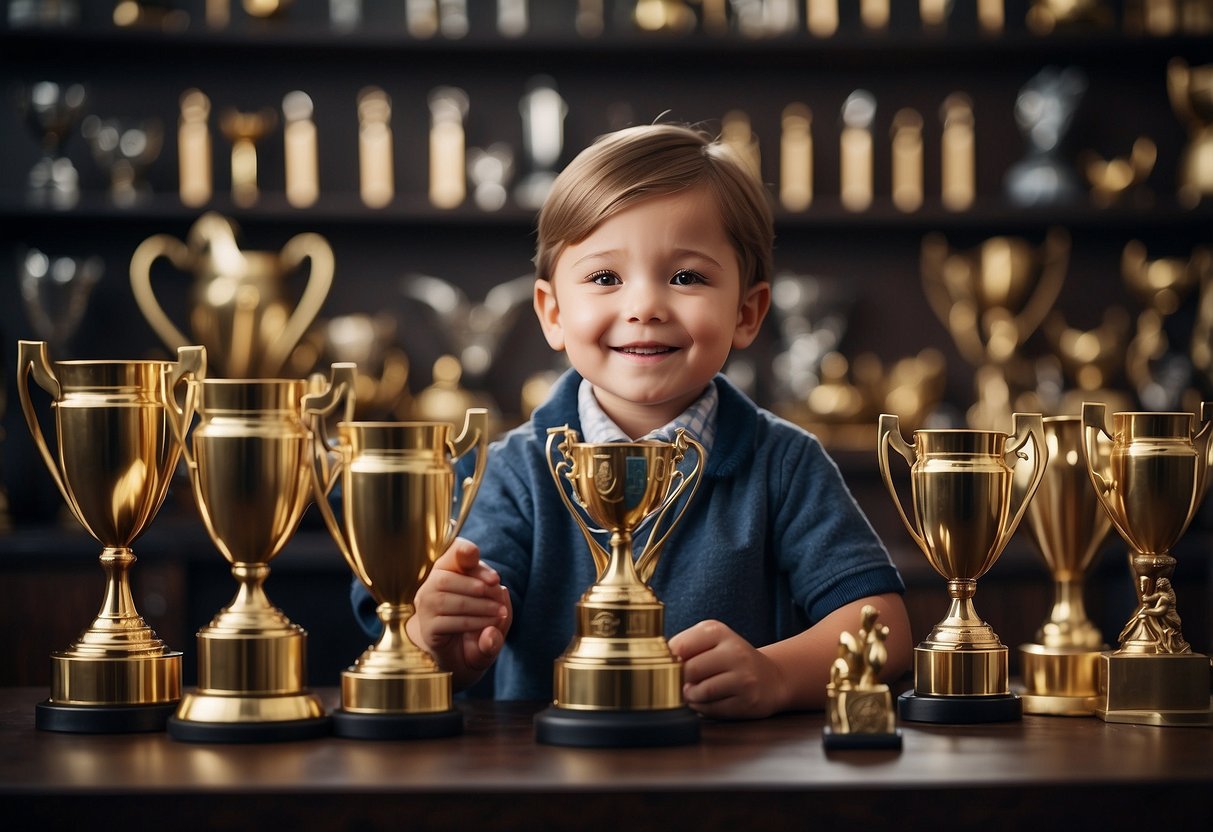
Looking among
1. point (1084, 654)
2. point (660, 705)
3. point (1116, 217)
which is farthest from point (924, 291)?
point (660, 705)

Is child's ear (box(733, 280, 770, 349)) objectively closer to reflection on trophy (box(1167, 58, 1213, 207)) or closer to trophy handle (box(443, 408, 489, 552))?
trophy handle (box(443, 408, 489, 552))

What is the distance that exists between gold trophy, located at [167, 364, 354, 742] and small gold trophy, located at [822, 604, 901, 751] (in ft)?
0.91

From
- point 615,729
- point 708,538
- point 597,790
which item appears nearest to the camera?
point 597,790

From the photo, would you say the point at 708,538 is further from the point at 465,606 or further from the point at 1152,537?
the point at 1152,537

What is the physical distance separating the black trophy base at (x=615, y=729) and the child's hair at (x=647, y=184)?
0.47 meters

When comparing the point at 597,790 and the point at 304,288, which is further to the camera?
the point at 304,288

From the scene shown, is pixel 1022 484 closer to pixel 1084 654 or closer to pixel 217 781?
pixel 1084 654

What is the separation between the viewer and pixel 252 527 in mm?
822

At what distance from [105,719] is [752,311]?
70 cm

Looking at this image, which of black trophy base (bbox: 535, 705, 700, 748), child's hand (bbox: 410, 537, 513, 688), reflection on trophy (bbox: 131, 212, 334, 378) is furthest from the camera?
reflection on trophy (bbox: 131, 212, 334, 378)

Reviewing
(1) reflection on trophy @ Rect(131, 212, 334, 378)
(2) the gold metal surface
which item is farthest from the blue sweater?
(1) reflection on trophy @ Rect(131, 212, 334, 378)

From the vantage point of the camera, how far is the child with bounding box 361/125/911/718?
1.11m

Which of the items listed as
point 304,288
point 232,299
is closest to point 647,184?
point 232,299

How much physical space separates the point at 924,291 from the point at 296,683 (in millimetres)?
2744
